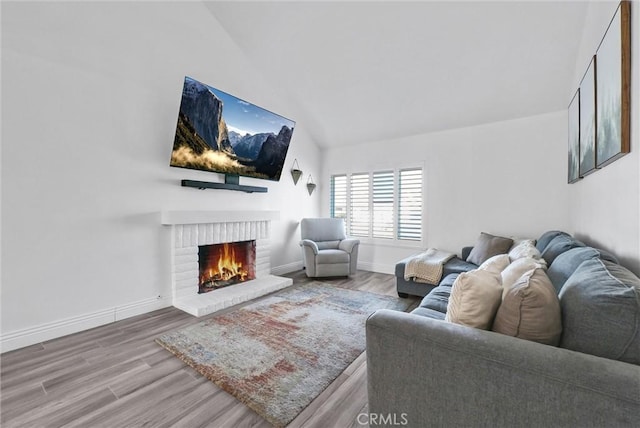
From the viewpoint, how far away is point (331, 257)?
424cm

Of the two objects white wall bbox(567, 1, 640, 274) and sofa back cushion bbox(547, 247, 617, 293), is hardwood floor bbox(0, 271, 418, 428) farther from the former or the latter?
white wall bbox(567, 1, 640, 274)

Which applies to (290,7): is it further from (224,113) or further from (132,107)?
(132,107)

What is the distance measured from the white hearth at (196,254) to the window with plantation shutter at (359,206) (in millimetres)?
1782

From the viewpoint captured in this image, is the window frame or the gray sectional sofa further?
the window frame

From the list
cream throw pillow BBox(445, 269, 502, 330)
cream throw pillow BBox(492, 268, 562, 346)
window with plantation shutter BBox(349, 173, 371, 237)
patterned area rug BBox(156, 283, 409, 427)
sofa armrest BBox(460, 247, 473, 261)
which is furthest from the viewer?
window with plantation shutter BBox(349, 173, 371, 237)

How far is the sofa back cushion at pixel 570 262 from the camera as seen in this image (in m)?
1.41

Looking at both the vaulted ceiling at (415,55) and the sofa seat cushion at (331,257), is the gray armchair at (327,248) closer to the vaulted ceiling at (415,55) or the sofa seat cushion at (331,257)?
the sofa seat cushion at (331,257)

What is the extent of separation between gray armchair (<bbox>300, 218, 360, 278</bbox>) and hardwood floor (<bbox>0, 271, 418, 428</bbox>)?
2147 millimetres

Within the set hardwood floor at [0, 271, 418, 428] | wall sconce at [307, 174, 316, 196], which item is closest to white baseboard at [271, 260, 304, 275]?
wall sconce at [307, 174, 316, 196]

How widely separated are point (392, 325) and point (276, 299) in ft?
8.05

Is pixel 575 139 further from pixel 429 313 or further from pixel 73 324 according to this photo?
pixel 73 324

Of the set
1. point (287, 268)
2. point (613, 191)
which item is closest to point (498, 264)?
point (613, 191)

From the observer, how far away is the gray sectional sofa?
805 millimetres

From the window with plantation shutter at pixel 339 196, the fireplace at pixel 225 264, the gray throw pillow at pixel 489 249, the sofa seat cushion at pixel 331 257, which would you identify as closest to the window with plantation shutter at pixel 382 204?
the window with plantation shutter at pixel 339 196
